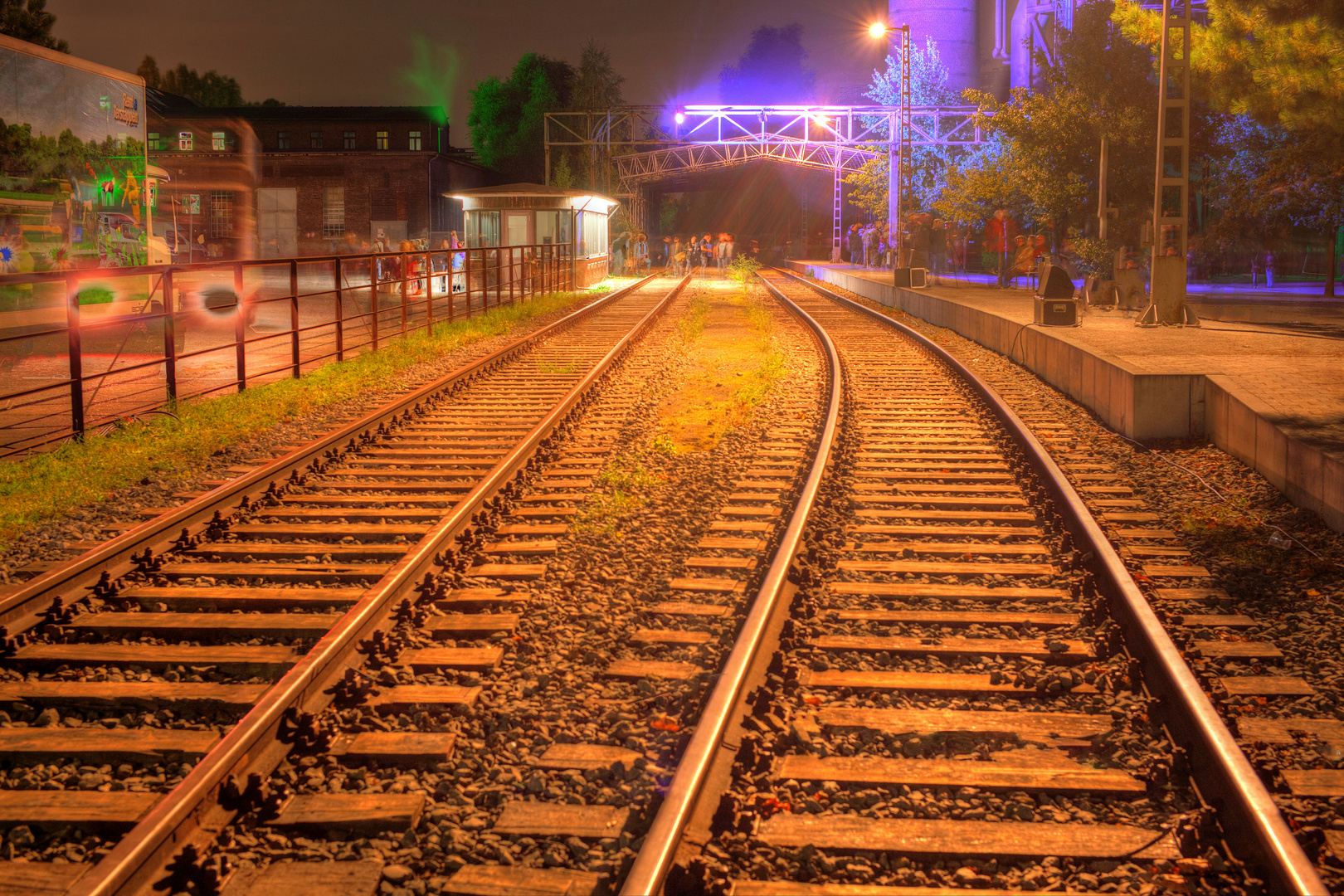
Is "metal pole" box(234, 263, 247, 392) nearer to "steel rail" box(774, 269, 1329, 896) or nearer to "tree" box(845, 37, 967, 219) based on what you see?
"steel rail" box(774, 269, 1329, 896)

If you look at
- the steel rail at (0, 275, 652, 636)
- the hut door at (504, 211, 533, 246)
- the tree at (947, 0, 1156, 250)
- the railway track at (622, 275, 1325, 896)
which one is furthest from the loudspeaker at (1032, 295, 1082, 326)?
the hut door at (504, 211, 533, 246)

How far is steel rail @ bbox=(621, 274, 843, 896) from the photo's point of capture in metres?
3.16

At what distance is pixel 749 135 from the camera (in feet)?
174

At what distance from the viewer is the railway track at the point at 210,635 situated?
360cm

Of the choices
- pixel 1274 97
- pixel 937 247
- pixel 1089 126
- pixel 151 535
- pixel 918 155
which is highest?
pixel 918 155

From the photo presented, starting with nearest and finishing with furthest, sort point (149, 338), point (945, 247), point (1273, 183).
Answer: point (149, 338) < point (1273, 183) < point (945, 247)

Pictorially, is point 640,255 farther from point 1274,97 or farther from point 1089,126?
point 1274,97

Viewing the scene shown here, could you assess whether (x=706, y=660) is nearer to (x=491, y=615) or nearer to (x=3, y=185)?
(x=491, y=615)

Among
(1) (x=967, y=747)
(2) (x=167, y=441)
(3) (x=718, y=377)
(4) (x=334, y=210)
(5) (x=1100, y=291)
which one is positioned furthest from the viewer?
(4) (x=334, y=210)

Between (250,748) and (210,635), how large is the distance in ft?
4.85

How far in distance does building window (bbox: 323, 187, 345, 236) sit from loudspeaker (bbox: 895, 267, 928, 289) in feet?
143

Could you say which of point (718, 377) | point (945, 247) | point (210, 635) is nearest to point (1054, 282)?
point (718, 377)

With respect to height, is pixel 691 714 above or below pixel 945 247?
below

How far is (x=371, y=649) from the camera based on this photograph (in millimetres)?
4945
